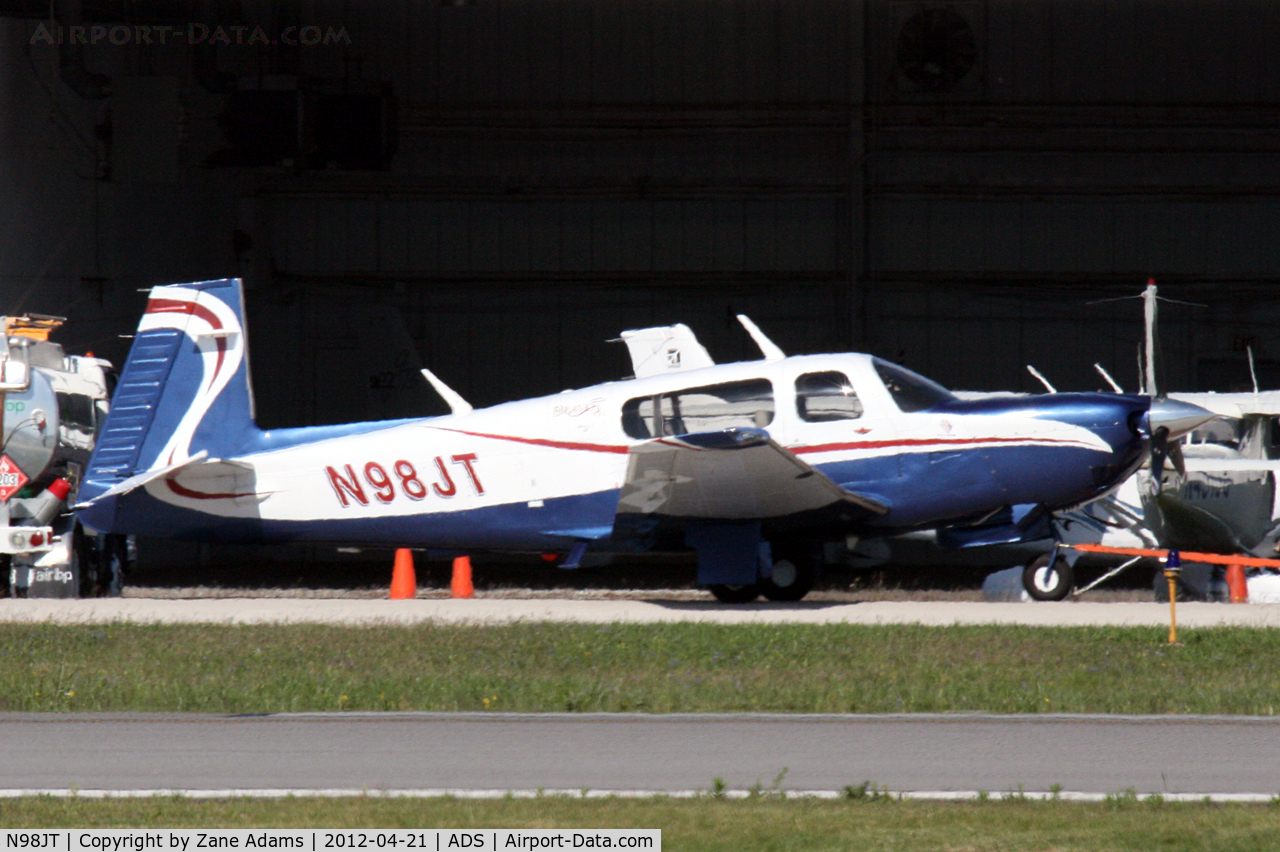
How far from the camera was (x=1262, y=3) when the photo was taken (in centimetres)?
2308

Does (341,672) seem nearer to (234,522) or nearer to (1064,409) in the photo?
(234,522)

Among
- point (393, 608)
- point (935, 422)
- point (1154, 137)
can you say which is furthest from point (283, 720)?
point (1154, 137)

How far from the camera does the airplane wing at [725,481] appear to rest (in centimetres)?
1084

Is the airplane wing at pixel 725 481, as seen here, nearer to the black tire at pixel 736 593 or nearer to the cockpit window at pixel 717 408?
the cockpit window at pixel 717 408

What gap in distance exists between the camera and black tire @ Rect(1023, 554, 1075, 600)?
40.9 ft

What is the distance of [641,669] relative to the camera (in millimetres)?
8258

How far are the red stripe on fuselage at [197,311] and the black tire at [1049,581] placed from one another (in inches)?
290

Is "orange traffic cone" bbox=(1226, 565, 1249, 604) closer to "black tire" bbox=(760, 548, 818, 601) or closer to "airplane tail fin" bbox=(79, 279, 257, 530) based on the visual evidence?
"black tire" bbox=(760, 548, 818, 601)

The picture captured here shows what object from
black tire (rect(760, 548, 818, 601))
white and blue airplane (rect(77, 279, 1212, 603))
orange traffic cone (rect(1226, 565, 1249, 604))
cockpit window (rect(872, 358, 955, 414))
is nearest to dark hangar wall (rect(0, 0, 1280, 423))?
orange traffic cone (rect(1226, 565, 1249, 604))

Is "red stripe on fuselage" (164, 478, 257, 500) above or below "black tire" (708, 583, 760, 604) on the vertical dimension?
above

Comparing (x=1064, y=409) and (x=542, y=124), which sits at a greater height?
(x=542, y=124)

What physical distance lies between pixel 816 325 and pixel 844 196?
2156 millimetres

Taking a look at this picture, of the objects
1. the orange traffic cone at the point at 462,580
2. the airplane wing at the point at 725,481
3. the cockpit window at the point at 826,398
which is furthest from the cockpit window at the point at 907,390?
the orange traffic cone at the point at 462,580

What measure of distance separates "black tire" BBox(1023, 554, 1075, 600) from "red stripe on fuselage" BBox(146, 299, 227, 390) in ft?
24.2
